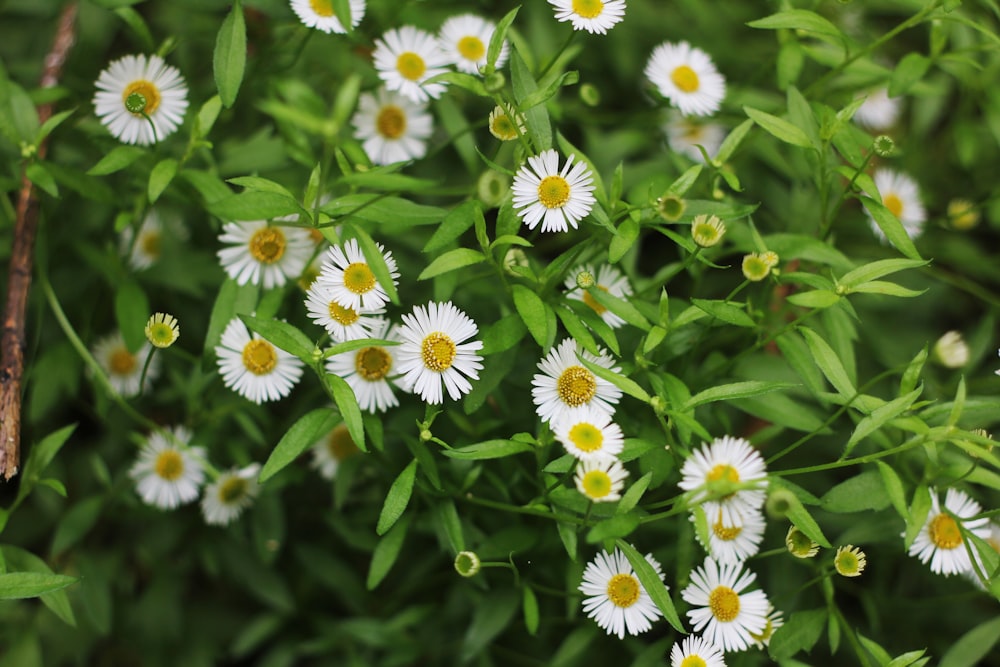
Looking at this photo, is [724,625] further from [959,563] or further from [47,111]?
[47,111]

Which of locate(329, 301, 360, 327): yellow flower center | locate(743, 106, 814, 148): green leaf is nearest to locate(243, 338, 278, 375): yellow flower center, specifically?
locate(329, 301, 360, 327): yellow flower center

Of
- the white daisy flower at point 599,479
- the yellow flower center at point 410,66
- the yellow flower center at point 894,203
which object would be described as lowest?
the white daisy flower at point 599,479

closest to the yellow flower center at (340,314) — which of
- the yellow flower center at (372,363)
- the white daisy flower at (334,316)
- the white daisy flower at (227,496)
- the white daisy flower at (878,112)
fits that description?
the white daisy flower at (334,316)

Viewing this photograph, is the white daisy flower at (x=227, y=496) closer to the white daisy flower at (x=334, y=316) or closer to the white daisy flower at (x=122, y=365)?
the white daisy flower at (x=122, y=365)

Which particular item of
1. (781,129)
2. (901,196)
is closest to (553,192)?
(781,129)

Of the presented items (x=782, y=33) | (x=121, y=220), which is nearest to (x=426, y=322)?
(x=121, y=220)

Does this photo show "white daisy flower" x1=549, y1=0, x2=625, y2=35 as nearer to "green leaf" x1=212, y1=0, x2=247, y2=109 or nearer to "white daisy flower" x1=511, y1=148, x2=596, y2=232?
"white daisy flower" x1=511, y1=148, x2=596, y2=232
